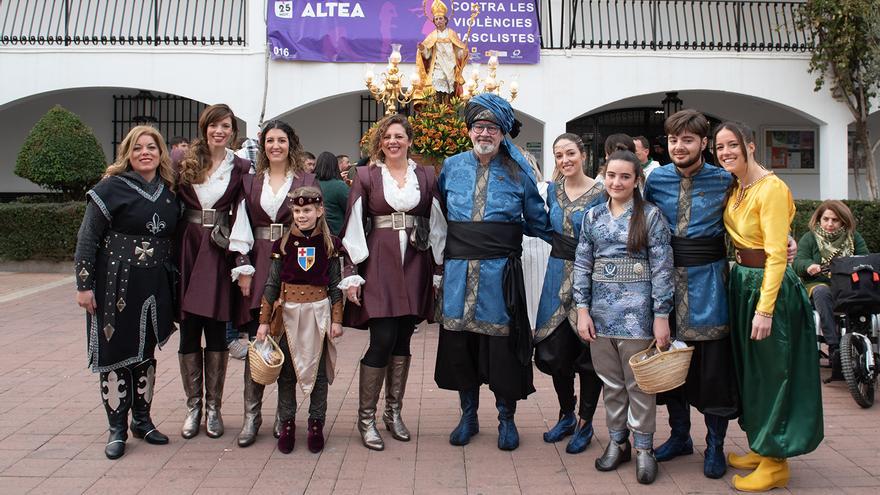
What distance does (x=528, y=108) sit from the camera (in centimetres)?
1391

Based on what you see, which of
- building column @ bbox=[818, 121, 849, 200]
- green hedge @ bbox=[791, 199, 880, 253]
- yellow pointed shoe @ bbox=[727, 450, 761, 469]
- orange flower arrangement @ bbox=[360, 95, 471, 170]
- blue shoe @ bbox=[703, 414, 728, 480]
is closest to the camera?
blue shoe @ bbox=[703, 414, 728, 480]

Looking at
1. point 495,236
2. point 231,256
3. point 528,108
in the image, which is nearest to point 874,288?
point 495,236

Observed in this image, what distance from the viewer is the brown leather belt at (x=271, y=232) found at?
4.83m

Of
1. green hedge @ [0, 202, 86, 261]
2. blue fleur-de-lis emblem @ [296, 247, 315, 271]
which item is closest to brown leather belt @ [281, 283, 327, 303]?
blue fleur-de-lis emblem @ [296, 247, 315, 271]

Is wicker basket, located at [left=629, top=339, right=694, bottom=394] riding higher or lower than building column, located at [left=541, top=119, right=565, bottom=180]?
lower

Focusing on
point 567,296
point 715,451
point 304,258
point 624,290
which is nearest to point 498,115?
point 567,296

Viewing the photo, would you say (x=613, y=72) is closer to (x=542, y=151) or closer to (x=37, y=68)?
(x=542, y=151)

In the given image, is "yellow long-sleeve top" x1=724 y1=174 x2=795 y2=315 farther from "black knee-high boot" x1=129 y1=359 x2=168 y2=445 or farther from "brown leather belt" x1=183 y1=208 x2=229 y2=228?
"black knee-high boot" x1=129 y1=359 x2=168 y2=445

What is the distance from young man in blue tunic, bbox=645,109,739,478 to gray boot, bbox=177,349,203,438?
282 centimetres

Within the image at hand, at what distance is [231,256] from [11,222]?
→ 9935mm

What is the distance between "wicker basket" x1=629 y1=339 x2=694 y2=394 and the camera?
13.3 ft

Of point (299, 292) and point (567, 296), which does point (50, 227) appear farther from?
point (567, 296)

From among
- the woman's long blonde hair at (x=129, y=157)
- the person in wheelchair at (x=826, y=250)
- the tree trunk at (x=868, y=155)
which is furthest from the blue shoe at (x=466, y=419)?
the tree trunk at (x=868, y=155)

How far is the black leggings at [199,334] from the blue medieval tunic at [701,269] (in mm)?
2668
